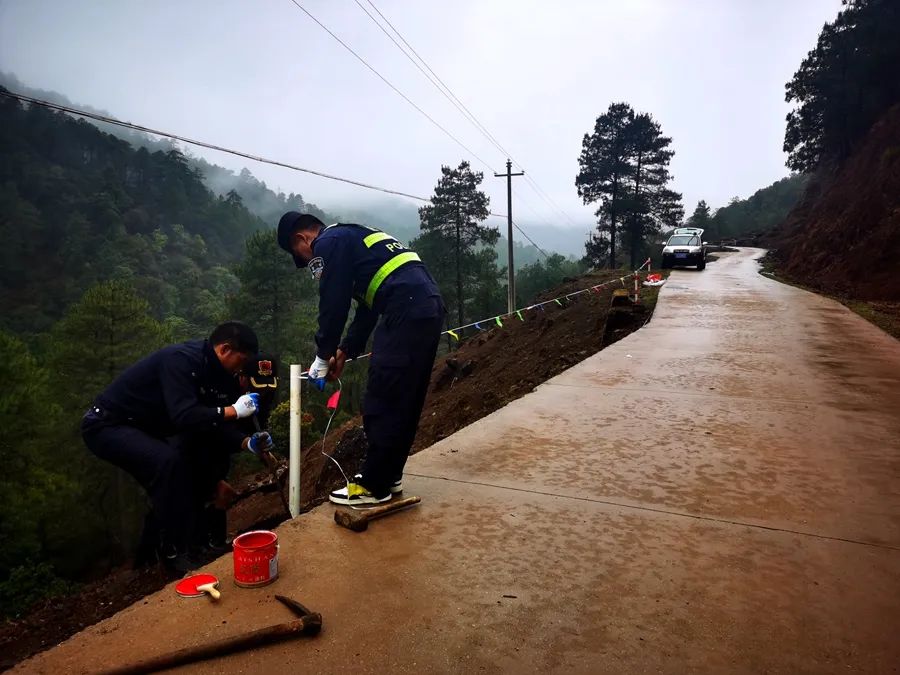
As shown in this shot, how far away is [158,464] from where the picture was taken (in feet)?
10.2

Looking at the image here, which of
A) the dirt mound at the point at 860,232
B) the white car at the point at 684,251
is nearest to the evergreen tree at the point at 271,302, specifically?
the white car at the point at 684,251

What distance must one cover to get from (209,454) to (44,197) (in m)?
96.8

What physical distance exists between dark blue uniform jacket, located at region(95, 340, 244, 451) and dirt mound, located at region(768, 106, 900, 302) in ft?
57.1

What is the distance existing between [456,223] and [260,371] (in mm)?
39592

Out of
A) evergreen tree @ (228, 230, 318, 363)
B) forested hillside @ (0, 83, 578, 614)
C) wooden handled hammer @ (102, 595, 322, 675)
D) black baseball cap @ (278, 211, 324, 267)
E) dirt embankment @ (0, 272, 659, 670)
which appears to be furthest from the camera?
evergreen tree @ (228, 230, 318, 363)

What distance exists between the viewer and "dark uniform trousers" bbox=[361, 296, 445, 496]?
2756mm

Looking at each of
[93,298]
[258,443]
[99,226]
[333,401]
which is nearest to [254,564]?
[258,443]

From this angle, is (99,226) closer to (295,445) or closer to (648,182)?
(648,182)

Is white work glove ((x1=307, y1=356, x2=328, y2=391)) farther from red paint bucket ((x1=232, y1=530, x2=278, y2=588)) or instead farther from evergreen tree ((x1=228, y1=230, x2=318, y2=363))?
evergreen tree ((x1=228, y1=230, x2=318, y2=363))

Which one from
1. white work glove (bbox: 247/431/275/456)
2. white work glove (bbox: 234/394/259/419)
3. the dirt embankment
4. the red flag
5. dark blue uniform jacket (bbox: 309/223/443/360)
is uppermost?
dark blue uniform jacket (bbox: 309/223/443/360)

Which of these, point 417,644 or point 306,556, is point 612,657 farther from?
point 306,556

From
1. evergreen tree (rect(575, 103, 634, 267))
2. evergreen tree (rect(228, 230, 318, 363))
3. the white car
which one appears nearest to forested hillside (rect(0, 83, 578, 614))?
evergreen tree (rect(228, 230, 318, 363))

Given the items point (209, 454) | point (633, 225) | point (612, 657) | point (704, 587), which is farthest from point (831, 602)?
point (633, 225)

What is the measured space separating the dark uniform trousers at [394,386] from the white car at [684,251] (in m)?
24.2
